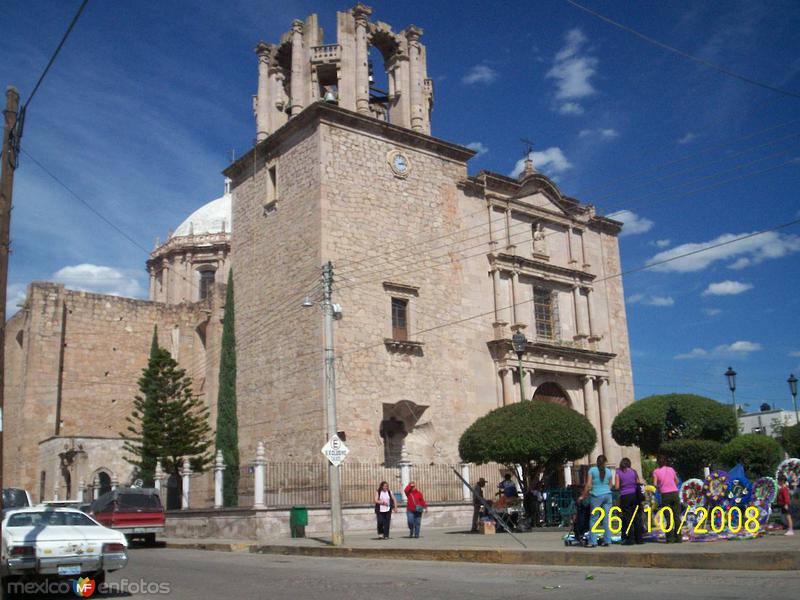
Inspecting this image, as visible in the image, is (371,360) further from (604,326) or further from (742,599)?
(742,599)

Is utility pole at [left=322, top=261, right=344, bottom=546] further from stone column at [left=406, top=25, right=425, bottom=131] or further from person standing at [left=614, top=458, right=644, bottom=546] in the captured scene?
stone column at [left=406, top=25, right=425, bottom=131]

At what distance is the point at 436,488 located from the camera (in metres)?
23.6

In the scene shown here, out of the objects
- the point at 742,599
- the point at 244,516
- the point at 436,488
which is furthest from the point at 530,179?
the point at 742,599

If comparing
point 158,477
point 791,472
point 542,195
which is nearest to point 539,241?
point 542,195

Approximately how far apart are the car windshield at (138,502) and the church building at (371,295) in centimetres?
457

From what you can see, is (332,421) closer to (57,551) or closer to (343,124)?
(57,551)

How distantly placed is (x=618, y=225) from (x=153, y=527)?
77.8 feet

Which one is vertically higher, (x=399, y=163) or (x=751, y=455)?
(x=399, y=163)

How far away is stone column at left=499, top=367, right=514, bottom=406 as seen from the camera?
2727 centimetres

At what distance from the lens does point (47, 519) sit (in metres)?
10.4

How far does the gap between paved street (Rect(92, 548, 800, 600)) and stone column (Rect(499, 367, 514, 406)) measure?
1428cm

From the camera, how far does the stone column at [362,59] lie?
87.9 feet

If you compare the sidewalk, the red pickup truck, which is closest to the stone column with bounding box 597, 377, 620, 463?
the sidewalk

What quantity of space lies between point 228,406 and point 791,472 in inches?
735
